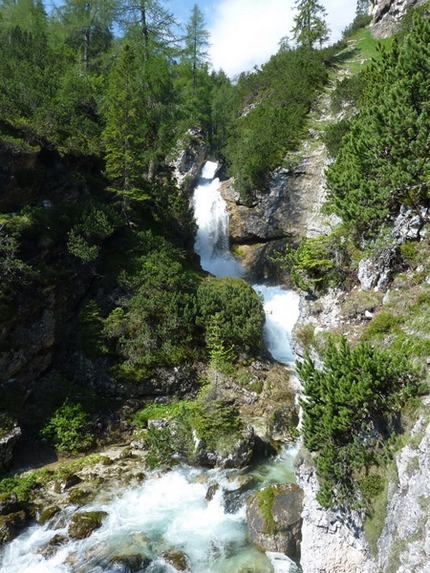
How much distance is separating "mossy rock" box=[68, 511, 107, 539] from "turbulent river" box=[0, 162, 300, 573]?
213mm

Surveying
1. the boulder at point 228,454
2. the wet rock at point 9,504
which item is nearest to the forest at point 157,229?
the boulder at point 228,454

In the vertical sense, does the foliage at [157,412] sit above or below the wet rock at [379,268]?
below

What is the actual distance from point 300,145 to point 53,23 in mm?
33812

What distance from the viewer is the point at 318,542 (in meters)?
9.88

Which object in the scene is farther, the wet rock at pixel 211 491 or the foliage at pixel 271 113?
the foliage at pixel 271 113

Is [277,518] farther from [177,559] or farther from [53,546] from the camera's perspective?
[53,546]

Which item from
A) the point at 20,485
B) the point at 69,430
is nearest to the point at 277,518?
the point at 20,485

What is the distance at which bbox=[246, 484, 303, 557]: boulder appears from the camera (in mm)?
11539

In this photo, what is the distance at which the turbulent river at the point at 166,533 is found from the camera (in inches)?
444

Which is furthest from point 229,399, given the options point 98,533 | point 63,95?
point 63,95

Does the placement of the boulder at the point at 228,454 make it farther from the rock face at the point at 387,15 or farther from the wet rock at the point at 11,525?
the rock face at the point at 387,15

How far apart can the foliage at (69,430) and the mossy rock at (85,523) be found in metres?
4.43

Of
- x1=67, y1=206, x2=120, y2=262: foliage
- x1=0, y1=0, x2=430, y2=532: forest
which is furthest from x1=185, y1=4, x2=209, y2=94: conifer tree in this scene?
x1=67, y1=206, x2=120, y2=262: foliage

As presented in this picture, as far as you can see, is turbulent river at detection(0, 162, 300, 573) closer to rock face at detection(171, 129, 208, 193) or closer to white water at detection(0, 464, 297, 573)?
white water at detection(0, 464, 297, 573)
